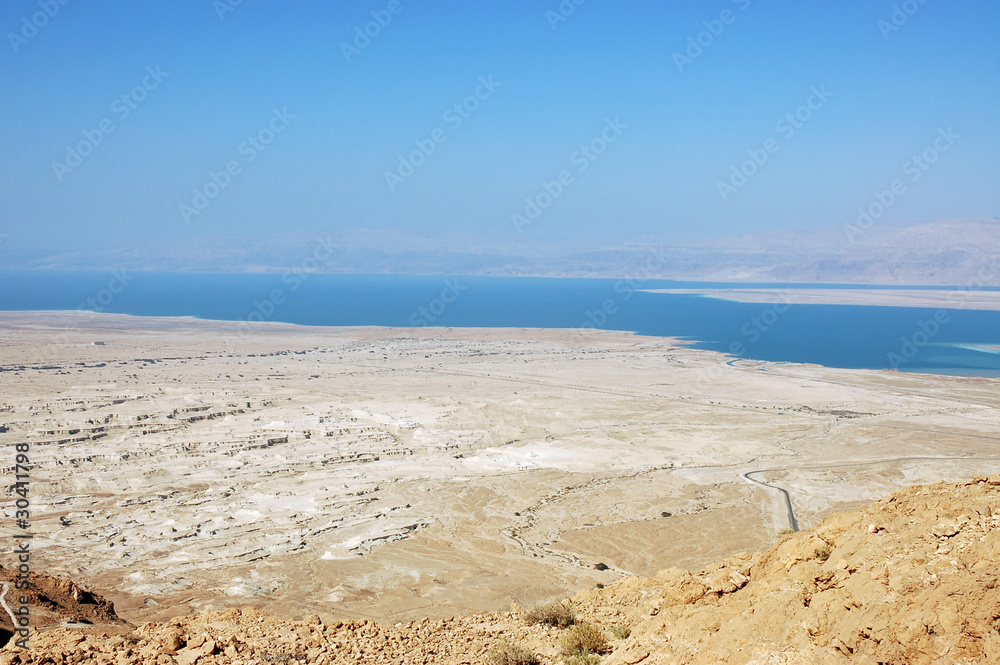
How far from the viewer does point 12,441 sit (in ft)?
90.7

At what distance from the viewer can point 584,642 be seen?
7.58 meters

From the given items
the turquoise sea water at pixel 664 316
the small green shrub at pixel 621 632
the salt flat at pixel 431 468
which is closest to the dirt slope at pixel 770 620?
the small green shrub at pixel 621 632

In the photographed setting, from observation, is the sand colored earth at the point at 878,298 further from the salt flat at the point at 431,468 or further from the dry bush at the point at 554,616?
the dry bush at the point at 554,616

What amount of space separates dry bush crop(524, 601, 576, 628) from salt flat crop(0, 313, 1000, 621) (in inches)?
196

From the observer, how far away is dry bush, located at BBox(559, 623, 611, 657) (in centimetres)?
750

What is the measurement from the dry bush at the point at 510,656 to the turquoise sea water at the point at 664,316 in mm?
55536

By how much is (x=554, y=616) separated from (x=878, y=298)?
14952 cm

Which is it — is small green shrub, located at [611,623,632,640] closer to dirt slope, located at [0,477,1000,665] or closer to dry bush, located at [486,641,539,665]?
dirt slope, located at [0,477,1000,665]

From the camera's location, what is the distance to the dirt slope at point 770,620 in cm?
562

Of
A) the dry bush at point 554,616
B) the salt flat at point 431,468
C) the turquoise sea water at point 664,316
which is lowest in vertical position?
the salt flat at point 431,468

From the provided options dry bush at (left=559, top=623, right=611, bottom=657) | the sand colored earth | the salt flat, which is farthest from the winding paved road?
the sand colored earth

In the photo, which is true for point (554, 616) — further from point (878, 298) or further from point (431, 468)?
point (878, 298)

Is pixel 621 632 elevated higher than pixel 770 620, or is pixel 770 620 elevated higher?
pixel 770 620

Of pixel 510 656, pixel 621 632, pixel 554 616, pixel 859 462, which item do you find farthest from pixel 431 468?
pixel 510 656
